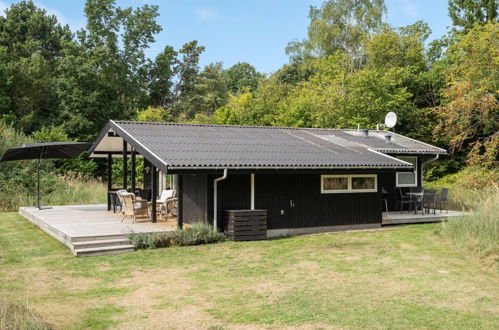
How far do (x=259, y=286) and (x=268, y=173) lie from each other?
490 cm

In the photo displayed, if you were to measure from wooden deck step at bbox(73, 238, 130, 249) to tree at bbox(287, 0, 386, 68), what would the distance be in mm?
28361

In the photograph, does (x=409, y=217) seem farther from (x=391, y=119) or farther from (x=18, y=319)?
(x=18, y=319)

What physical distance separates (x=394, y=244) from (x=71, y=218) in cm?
878

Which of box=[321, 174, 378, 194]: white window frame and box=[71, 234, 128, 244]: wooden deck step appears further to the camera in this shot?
box=[321, 174, 378, 194]: white window frame

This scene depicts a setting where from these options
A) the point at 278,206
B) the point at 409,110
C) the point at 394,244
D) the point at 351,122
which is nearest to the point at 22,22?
the point at 351,122

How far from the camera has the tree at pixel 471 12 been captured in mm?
27553

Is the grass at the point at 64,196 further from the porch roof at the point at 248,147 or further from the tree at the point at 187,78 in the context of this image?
the tree at the point at 187,78

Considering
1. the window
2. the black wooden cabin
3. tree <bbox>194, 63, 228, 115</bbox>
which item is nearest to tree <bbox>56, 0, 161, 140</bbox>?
tree <bbox>194, 63, 228, 115</bbox>

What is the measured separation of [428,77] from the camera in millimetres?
27938

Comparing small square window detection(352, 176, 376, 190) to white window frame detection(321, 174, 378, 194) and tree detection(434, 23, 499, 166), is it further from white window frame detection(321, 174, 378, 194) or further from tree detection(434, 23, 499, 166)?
tree detection(434, 23, 499, 166)

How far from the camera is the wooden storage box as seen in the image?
37.5 feet

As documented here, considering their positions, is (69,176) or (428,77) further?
(428,77)

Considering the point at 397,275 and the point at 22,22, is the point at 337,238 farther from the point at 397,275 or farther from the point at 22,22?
the point at 22,22

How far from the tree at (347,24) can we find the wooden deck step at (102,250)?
2857cm
